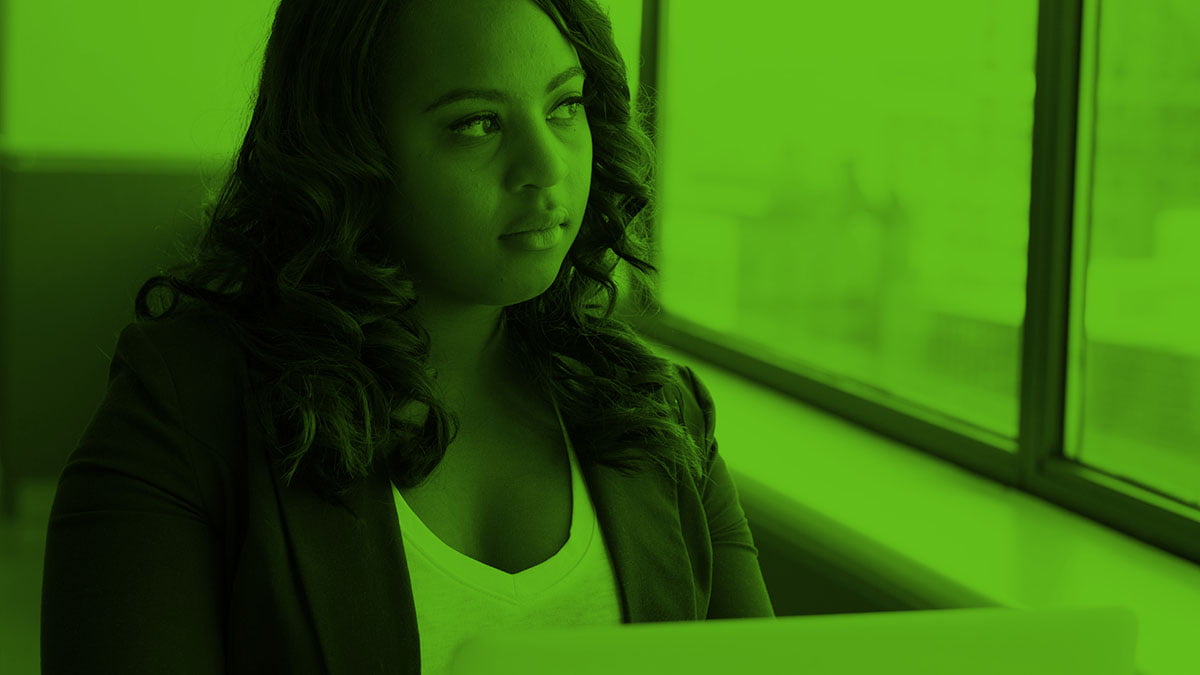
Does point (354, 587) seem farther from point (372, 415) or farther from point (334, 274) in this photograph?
point (334, 274)

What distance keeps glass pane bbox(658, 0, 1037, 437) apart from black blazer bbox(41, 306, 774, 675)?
1.38 metres

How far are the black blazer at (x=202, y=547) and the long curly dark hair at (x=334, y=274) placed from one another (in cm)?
3

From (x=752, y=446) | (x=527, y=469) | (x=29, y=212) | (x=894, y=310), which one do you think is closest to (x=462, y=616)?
(x=527, y=469)

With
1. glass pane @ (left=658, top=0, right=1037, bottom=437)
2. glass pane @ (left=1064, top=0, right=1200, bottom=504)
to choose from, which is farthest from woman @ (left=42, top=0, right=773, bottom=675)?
glass pane @ (left=658, top=0, right=1037, bottom=437)

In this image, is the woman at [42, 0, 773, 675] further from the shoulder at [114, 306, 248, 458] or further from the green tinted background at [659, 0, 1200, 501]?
the green tinted background at [659, 0, 1200, 501]

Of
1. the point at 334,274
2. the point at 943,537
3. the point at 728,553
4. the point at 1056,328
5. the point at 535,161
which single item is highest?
the point at 535,161

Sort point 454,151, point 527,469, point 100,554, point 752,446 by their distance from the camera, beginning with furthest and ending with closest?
point 752,446 → point 527,469 → point 454,151 → point 100,554

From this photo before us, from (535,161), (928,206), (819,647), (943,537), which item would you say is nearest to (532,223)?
(535,161)

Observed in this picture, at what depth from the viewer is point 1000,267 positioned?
2.42 m

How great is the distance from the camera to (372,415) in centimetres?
127

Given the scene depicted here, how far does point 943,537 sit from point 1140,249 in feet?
1.68

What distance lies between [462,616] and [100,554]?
0.30 meters

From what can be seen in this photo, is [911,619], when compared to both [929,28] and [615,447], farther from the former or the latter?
[929,28]

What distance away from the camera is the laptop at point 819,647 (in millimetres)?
640
